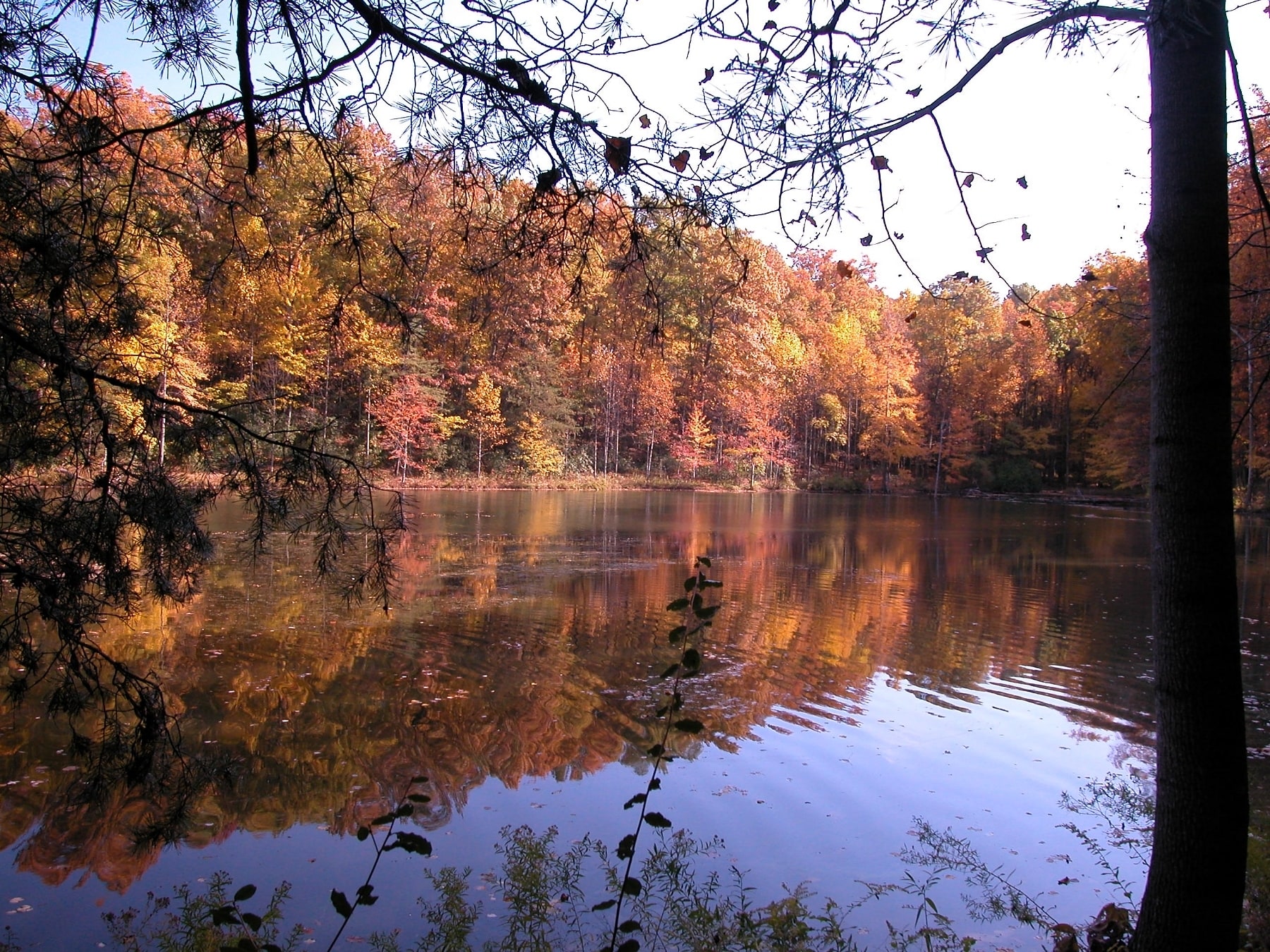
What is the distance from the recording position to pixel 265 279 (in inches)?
130

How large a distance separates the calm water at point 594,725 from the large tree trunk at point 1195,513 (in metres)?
1.71

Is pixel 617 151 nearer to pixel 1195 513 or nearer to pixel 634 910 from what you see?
pixel 1195 513

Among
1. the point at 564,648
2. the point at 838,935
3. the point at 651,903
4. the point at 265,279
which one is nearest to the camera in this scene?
the point at 265,279

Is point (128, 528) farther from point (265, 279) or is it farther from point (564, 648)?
point (564, 648)

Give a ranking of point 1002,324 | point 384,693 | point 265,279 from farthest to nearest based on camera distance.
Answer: point 1002,324 < point 384,693 < point 265,279

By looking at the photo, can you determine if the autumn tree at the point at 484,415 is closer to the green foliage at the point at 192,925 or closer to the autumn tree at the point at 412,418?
the autumn tree at the point at 412,418

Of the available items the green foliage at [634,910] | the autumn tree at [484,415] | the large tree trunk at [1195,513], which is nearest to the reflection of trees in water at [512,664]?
the green foliage at [634,910]

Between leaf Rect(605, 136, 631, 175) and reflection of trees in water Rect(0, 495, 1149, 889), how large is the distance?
10.3 ft

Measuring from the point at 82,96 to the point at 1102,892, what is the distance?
212 inches

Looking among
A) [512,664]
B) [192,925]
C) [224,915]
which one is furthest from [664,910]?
[512,664]

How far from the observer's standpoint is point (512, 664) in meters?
8.21

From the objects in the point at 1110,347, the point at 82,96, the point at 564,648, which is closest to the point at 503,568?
the point at 564,648

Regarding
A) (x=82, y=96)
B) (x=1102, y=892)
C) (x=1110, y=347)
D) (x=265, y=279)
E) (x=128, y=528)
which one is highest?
(x=1110, y=347)

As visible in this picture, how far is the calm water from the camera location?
4.43m
